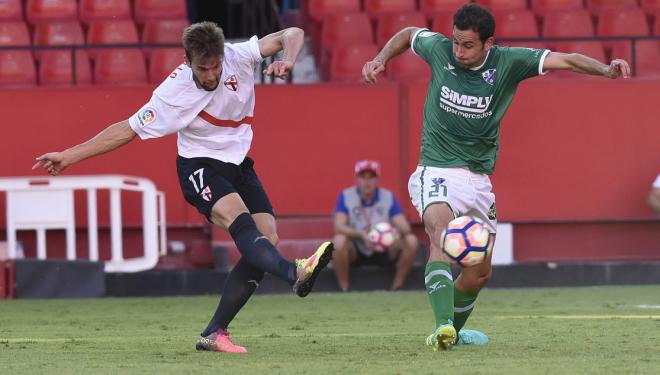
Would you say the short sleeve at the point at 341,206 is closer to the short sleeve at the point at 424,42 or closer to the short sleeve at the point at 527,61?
the short sleeve at the point at 424,42

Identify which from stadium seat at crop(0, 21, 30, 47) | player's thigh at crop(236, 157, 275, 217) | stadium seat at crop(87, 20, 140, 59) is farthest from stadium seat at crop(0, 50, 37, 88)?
player's thigh at crop(236, 157, 275, 217)

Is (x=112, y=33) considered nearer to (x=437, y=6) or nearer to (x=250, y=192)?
(x=437, y=6)

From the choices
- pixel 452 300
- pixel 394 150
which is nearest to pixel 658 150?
pixel 394 150

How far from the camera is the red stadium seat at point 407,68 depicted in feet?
55.4

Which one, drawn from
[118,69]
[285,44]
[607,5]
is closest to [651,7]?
[607,5]

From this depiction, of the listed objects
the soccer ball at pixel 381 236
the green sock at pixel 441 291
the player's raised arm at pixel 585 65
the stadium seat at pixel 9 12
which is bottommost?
the soccer ball at pixel 381 236

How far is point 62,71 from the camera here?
54.8ft

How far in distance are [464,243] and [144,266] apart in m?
7.22

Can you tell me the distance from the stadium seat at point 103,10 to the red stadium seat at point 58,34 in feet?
0.79

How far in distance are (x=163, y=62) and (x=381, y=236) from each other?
11.0ft

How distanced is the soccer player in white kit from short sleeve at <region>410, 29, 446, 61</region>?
890 millimetres

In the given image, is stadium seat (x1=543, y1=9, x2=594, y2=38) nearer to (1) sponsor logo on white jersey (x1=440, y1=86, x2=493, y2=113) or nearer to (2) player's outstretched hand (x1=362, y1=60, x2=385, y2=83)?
(1) sponsor logo on white jersey (x1=440, y1=86, x2=493, y2=113)

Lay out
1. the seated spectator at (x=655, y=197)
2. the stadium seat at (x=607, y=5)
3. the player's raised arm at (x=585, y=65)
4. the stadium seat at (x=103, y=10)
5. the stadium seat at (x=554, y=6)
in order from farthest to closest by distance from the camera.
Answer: the stadium seat at (x=607, y=5), the stadium seat at (x=554, y=6), the stadium seat at (x=103, y=10), the seated spectator at (x=655, y=197), the player's raised arm at (x=585, y=65)

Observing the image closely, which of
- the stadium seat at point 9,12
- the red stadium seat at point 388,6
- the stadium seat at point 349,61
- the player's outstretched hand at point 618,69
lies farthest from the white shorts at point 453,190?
the stadium seat at point 9,12
